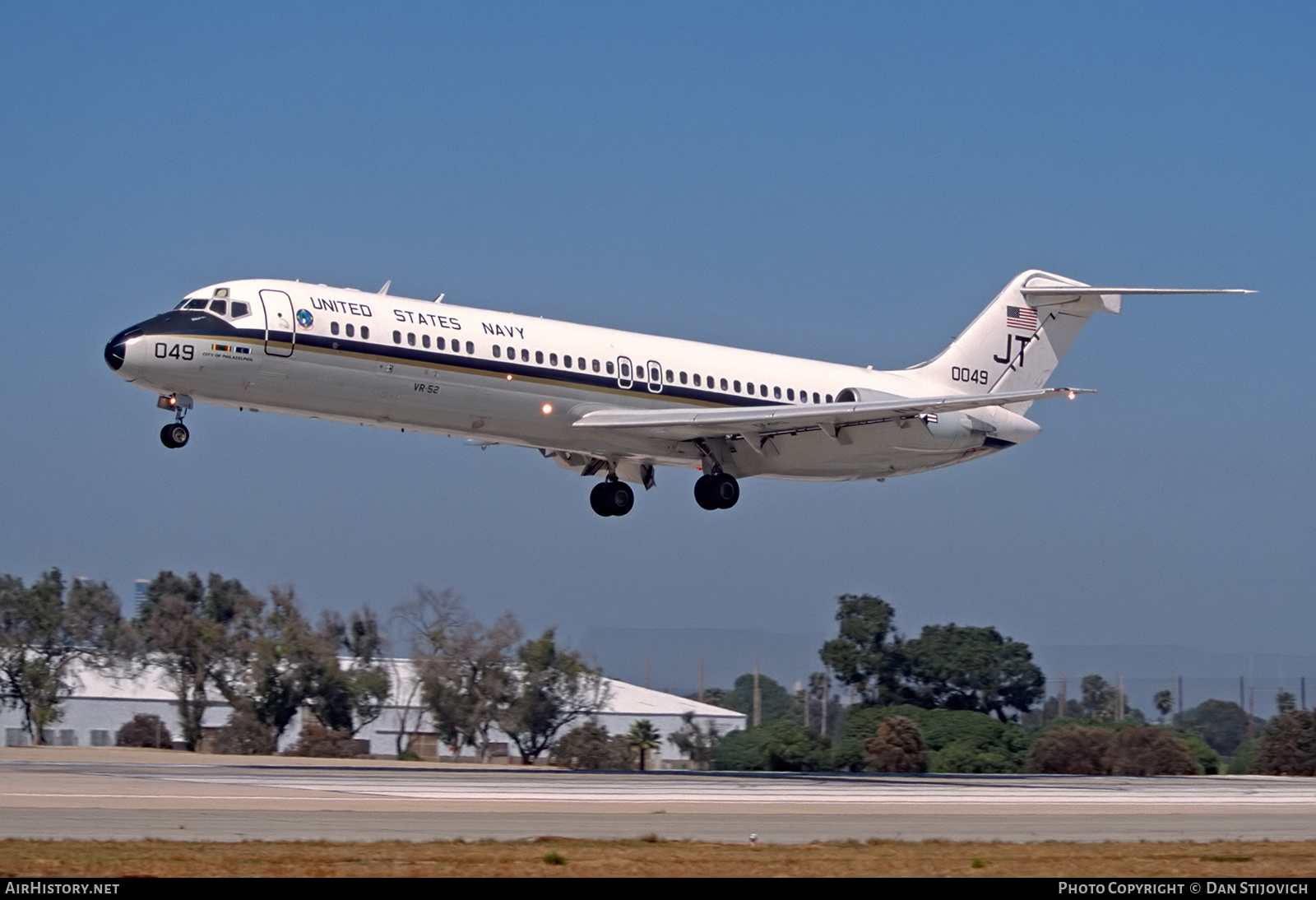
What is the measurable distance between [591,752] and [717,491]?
10839 millimetres

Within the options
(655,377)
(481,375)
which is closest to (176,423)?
(481,375)

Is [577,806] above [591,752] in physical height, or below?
above

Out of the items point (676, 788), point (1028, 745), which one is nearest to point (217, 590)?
point (1028, 745)

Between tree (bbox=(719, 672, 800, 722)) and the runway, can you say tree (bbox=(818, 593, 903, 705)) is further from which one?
the runway

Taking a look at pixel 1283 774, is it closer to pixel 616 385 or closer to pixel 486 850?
pixel 616 385

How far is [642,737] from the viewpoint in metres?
52.1

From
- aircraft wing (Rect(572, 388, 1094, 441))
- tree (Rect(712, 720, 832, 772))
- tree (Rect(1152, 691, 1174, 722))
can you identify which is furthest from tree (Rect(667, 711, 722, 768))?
aircraft wing (Rect(572, 388, 1094, 441))

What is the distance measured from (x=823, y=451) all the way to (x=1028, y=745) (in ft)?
54.6

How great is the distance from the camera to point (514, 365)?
3497 cm

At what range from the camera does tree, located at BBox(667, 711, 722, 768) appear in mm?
52500

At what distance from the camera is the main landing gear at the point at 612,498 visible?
41719 millimetres

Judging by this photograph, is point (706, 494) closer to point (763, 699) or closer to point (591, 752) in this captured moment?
point (591, 752)

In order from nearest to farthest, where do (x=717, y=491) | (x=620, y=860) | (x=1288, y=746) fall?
(x=620, y=860)
(x=717, y=491)
(x=1288, y=746)

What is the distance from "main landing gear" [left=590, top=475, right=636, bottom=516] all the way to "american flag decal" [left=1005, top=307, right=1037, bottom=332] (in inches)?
468
